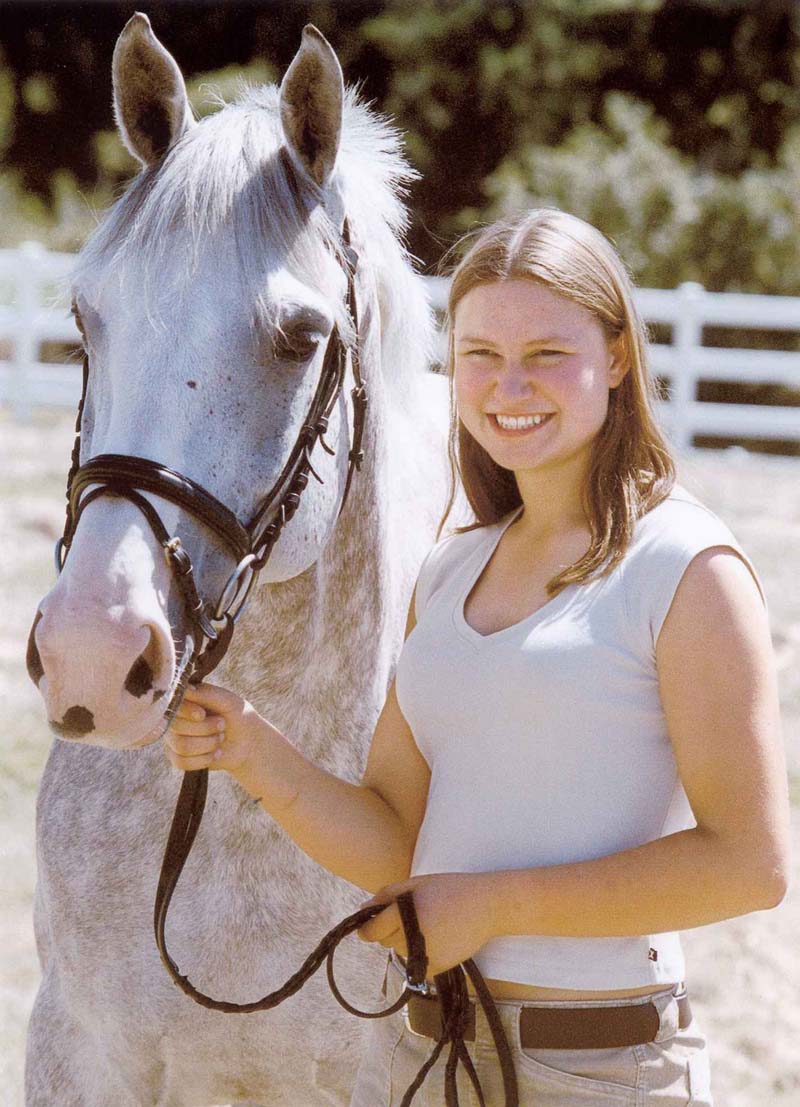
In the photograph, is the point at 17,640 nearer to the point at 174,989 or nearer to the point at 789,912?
the point at 789,912

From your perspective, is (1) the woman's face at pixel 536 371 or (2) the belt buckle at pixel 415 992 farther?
(1) the woman's face at pixel 536 371

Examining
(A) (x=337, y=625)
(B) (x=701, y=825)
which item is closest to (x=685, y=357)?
(A) (x=337, y=625)

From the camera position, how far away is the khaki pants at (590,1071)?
5.41ft

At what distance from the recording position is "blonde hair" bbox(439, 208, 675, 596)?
69.9 inches

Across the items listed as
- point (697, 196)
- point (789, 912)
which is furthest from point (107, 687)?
point (697, 196)

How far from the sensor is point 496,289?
1816 mm

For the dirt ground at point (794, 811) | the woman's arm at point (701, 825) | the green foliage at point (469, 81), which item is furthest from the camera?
the green foliage at point (469, 81)

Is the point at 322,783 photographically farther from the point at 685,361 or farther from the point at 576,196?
the point at 576,196

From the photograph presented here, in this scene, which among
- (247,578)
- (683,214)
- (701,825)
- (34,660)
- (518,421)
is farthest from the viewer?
(683,214)

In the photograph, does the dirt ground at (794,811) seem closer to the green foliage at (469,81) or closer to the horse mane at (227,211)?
the horse mane at (227,211)

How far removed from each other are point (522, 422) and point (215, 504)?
17.2 inches

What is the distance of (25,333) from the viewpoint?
12.1 metres

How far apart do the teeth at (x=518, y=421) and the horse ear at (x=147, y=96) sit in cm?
74

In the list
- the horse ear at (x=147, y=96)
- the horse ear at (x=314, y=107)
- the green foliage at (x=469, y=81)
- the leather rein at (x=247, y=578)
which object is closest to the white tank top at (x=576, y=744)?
the leather rein at (x=247, y=578)
